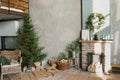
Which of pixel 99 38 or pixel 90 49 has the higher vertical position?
pixel 99 38

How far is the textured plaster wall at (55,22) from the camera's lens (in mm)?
6152

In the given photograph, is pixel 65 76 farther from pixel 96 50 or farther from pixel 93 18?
pixel 93 18

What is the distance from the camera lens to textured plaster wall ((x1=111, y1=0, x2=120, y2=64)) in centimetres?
584

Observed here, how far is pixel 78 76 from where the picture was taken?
16.8ft

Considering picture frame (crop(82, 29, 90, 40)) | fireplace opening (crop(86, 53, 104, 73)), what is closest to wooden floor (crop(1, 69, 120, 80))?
fireplace opening (crop(86, 53, 104, 73))

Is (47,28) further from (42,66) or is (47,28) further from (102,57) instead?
(102,57)

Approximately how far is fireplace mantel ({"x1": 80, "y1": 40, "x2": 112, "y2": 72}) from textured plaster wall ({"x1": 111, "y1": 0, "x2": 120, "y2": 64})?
49 cm

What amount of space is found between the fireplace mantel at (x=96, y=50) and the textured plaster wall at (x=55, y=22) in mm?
603

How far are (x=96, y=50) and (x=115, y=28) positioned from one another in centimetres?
111

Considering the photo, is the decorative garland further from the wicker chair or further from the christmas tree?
the wicker chair

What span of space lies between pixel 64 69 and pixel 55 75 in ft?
2.55

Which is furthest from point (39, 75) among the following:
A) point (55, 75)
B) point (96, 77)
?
point (96, 77)

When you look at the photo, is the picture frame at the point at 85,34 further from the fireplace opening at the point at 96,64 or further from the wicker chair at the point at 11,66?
the wicker chair at the point at 11,66

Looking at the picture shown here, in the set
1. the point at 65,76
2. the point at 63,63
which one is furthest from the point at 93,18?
the point at 65,76
